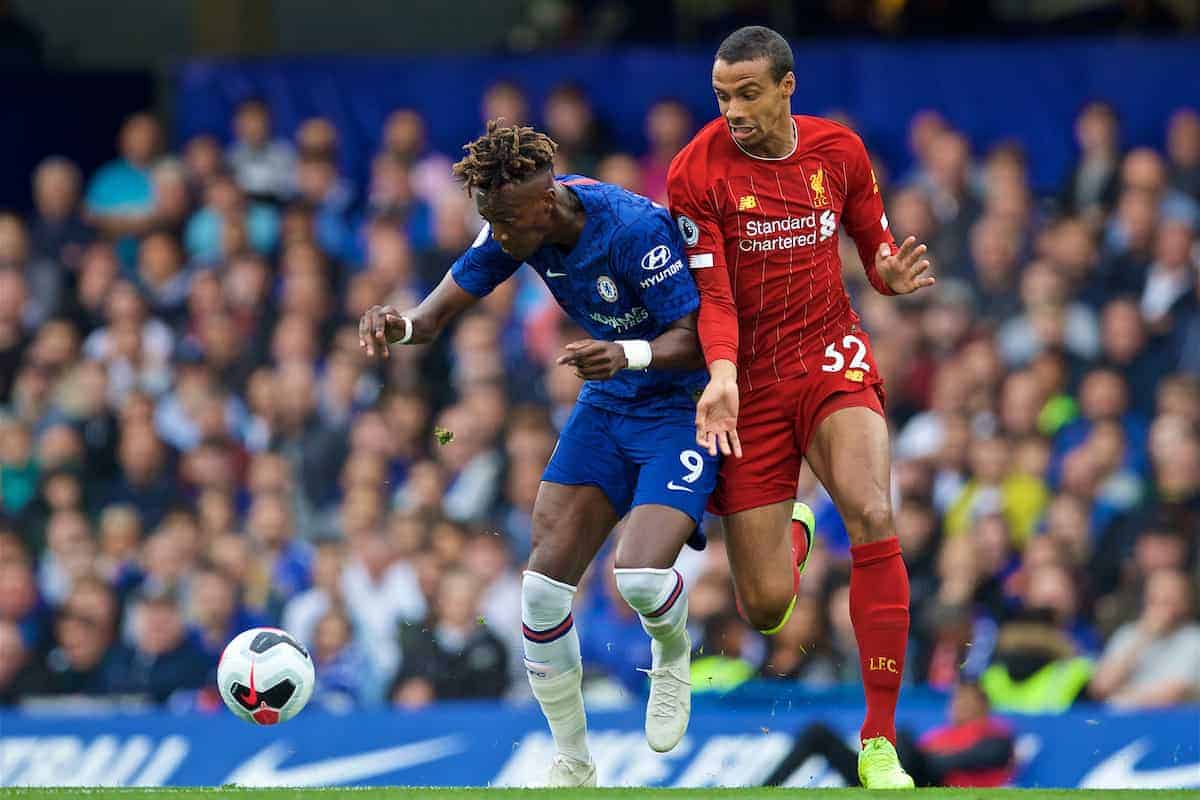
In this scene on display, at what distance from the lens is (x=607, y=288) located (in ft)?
25.9

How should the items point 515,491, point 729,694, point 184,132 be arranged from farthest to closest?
1. point 184,132
2. point 515,491
3. point 729,694

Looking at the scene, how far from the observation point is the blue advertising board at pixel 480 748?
386 inches

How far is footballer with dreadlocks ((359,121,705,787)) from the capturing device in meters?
7.68

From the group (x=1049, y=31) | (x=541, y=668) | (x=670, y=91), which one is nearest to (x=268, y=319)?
(x=670, y=91)

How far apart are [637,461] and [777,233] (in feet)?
3.35

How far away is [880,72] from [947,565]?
414 cm

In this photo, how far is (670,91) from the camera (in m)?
14.6

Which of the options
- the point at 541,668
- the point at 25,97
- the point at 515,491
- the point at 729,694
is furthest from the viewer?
the point at 25,97

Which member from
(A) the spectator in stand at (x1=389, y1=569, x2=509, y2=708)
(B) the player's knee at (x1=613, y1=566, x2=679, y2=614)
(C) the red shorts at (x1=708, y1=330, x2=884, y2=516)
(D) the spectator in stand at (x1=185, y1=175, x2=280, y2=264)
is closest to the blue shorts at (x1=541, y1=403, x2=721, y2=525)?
(C) the red shorts at (x1=708, y1=330, x2=884, y2=516)

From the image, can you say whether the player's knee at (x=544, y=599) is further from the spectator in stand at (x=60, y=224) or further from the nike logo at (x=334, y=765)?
the spectator in stand at (x=60, y=224)

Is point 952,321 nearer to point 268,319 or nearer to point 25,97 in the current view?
point 268,319

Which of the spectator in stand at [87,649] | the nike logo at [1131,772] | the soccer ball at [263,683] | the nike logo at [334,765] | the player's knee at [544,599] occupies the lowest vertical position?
the nike logo at [1131,772]

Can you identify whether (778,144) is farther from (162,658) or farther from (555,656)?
(162,658)

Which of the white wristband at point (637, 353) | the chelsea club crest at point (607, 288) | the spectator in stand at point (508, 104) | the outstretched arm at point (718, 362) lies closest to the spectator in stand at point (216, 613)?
Answer: the spectator in stand at point (508, 104)
